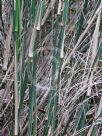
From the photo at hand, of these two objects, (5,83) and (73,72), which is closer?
(73,72)

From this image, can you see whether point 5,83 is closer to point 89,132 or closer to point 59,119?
point 59,119

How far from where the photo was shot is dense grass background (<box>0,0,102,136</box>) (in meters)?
0.93

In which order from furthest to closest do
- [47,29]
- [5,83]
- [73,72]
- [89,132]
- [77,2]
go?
[77,2]
[47,29]
[5,83]
[73,72]
[89,132]

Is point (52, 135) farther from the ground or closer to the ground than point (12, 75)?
closer to the ground

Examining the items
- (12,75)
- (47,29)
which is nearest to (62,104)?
(12,75)

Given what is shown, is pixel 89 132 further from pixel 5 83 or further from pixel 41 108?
pixel 5 83

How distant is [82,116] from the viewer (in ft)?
3.33

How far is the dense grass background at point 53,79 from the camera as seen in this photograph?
36.5 inches

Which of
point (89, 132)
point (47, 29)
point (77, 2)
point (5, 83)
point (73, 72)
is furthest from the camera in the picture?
point (77, 2)

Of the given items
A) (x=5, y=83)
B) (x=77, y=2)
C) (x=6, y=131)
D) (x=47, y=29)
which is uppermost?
(x=77, y=2)

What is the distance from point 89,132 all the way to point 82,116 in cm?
6

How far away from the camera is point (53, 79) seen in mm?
948

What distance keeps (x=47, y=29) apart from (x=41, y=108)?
0.33 metres

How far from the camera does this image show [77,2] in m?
1.48
